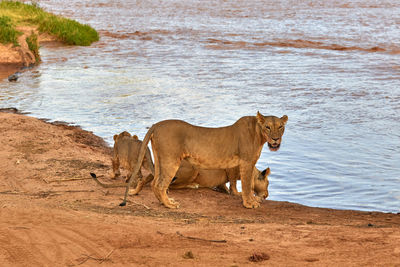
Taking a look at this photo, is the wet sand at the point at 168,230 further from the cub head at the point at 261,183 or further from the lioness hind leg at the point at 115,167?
the cub head at the point at 261,183

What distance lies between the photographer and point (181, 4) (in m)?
58.8

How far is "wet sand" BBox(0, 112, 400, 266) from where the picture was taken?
18.1 ft

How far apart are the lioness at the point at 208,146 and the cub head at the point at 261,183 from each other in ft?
3.47

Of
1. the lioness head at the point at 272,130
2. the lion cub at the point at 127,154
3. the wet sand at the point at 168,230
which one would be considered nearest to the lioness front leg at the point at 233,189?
the wet sand at the point at 168,230

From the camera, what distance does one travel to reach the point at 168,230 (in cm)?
634

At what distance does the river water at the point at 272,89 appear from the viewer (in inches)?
434

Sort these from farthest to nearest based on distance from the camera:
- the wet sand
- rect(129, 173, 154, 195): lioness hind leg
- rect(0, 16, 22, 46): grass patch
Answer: rect(0, 16, 22, 46): grass patch → rect(129, 173, 154, 195): lioness hind leg → the wet sand

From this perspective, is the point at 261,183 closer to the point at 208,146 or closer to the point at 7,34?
the point at 208,146

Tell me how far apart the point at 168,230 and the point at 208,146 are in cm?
191

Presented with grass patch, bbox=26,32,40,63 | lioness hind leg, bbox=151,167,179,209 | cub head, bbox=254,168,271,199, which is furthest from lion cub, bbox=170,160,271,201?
grass patch, bbox=26,32,40,63

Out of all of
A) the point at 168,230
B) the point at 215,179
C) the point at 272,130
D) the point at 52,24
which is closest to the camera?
the point at 168,230

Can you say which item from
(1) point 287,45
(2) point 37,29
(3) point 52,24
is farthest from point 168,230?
(3) point 52,24

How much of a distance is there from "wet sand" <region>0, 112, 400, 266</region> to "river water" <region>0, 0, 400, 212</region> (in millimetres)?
1915

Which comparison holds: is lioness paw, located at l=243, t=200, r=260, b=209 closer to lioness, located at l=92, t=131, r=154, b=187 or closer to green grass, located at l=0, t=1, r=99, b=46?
lioness, located at l=92, t=131, r=154, b=187
